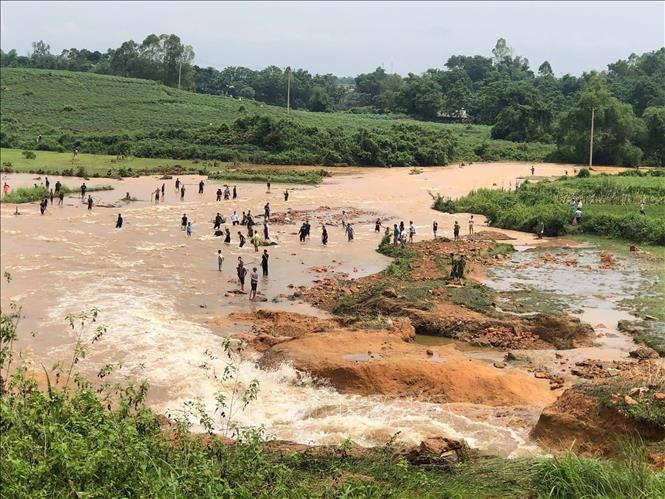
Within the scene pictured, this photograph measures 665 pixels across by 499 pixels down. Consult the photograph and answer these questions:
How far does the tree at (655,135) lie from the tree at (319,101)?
65473mm

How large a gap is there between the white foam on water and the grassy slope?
54123 millimetres

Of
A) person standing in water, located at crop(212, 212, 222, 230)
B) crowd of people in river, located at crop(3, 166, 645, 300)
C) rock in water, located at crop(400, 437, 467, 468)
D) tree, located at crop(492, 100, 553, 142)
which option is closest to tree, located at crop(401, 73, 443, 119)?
tree, located at crop(492, 100, 553, 142)

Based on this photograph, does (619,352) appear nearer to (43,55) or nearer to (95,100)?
(95,100)

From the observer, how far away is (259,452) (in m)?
7.11

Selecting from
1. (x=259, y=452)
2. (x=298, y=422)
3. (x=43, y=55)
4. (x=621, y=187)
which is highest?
(x=43, y=55)

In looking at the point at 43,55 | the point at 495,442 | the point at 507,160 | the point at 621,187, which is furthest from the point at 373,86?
the point at 495,442

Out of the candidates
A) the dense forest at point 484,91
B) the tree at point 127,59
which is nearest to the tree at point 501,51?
the dense forest at point 484,91

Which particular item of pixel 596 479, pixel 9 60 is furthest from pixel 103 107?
pixel 596 479

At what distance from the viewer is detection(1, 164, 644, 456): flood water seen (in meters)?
12.4

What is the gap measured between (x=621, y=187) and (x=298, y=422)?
35.5 m

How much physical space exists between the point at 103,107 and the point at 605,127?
5769 cm

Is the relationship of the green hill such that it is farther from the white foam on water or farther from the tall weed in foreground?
the tall weed in foreground

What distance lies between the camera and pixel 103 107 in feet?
271

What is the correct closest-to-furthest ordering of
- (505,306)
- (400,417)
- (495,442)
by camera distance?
(495,442) → (400,417) → (505,306)
